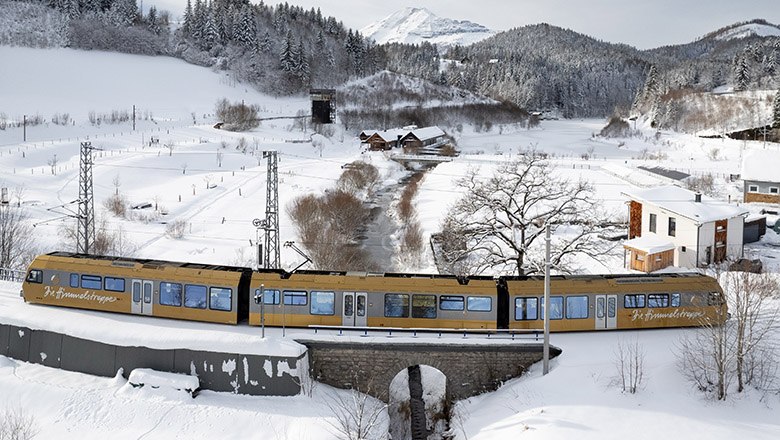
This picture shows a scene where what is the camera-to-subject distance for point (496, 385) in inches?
887

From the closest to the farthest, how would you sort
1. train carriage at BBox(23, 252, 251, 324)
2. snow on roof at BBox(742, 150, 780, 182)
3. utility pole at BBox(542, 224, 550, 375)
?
1. utility pole at BBox(542, 224, 550, 375)
2. train carriage at BBox(23, 252, 251, 324)
3. snow on roof at BBox(742, 150, 780, 182)

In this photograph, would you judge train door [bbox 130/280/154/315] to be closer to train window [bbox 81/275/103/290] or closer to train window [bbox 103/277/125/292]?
train window [bbox 103/277/125/292]

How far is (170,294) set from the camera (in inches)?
966

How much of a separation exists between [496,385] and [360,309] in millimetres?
5093

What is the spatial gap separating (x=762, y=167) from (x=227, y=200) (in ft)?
134

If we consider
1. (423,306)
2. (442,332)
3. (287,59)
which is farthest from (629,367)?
(287,59)

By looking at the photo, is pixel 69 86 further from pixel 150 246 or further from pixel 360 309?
pixel 360 309

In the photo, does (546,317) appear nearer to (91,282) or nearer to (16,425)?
(16,425)

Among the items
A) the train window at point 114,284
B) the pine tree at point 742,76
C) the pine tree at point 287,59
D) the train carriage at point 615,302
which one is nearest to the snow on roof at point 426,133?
the pine tree at point 287,59

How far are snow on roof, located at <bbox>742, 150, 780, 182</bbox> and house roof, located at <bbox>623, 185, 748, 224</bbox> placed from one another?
52.9ft

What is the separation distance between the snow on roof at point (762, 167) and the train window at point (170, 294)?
43.7m

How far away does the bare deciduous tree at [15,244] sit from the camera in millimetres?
33844

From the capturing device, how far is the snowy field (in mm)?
19297

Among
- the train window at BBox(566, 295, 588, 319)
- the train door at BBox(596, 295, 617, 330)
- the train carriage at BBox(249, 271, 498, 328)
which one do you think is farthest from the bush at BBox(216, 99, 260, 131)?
the train door at BBox(596, 295, 617, 330)
